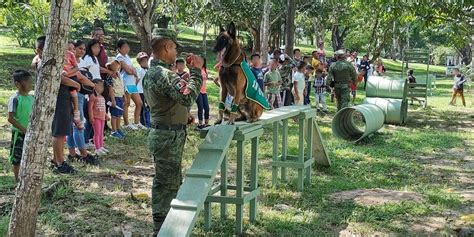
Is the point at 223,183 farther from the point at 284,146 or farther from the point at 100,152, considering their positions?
the point at 100,152

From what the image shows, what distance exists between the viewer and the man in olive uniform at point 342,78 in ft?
40.5

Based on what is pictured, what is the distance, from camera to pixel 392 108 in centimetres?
1367

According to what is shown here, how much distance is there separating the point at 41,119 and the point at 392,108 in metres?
10.9

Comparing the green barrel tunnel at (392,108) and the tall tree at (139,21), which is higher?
the tall tree at (139,21)

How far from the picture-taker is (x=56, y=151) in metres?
6.99

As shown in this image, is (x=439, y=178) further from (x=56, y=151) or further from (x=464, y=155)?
(x=56, y=151)

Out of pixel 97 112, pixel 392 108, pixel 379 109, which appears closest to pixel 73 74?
pixel 97 112

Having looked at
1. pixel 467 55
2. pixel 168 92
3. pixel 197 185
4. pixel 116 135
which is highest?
pixel 467 55

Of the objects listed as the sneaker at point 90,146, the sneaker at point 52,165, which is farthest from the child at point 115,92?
the sneaker at point 52,165

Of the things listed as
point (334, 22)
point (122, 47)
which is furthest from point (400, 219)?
point (334, 22)

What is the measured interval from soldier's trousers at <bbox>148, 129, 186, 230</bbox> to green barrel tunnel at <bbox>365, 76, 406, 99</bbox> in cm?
1026

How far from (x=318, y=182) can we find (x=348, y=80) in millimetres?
5055

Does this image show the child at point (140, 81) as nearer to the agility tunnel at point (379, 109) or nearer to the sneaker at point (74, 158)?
the sneaker at point (74, 158)

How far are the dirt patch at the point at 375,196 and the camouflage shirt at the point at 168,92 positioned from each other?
9.53ft
